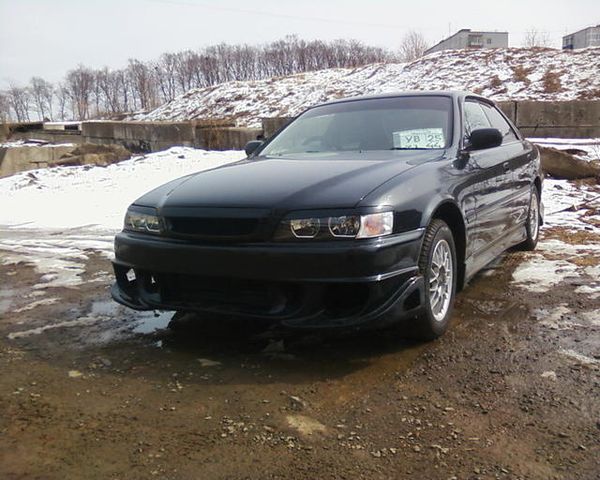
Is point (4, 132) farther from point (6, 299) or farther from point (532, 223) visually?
point (532, 223)

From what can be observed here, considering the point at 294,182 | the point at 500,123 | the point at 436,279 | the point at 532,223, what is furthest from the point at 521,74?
the point at 294,182

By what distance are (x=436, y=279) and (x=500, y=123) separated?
2357mm

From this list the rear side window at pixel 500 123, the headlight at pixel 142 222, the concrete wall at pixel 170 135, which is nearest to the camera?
the headlight at pixel 142 222

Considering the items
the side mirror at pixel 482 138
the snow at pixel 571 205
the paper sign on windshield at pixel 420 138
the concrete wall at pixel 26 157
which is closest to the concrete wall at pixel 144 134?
the concrete wall at pixel 26 157

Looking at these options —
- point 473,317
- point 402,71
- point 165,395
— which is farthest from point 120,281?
point 402,71

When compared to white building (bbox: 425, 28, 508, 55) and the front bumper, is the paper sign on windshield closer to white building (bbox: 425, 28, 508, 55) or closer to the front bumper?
the front bumper

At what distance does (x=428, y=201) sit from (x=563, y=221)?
14.3ft

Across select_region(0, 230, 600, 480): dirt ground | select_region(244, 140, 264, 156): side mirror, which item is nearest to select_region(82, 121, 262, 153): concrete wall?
select_region(244, 140, 264, 156): side mirror

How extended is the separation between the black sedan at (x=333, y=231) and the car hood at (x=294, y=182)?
0.03ft

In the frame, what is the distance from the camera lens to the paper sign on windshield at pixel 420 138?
153 inches

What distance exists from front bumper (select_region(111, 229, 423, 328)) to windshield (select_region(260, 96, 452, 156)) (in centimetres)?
117

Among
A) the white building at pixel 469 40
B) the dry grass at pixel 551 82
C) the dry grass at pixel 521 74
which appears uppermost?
the white building at pixel 469 40

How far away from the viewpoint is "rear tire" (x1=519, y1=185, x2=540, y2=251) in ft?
17.4

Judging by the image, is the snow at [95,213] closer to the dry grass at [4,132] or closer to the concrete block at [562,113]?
the concrete block at [562,113]
